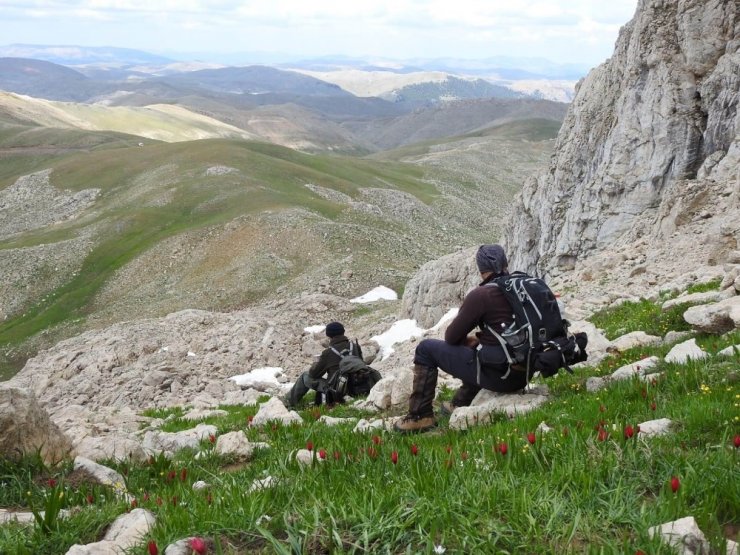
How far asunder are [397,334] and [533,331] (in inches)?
947

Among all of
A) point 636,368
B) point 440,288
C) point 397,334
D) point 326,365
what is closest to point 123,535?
point 636,368

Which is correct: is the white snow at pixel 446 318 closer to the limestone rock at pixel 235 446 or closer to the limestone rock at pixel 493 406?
the limestone rock at pixel 493 406

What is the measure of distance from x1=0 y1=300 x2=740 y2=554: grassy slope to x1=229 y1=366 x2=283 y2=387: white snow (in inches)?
779

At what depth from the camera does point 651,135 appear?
2841cm

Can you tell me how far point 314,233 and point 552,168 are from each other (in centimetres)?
2846

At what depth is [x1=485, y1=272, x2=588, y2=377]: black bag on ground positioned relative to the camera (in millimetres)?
8367

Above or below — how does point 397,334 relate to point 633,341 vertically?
below

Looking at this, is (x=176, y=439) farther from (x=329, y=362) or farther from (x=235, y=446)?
(x=329, y=362)

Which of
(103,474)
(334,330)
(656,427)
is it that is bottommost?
(334,330)

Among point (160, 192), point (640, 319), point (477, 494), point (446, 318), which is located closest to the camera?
point (477, 494)

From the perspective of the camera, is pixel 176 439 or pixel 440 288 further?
pixel 440 288

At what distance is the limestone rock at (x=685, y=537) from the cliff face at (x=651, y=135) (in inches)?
853

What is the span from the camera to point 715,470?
14.7ft

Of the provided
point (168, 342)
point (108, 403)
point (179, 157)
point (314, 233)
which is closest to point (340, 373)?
point (108, 403)
